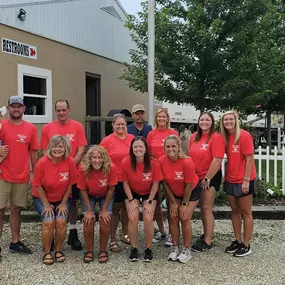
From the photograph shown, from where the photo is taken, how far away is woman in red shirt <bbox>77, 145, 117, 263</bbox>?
445 cm

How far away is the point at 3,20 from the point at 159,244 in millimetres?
6277

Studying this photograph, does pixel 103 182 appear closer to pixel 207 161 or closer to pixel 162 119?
pixel 162 119

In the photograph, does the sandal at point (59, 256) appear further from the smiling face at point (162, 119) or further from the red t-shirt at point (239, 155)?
the red t-shirt at point (239, 155)

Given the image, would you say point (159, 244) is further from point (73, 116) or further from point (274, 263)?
point (73, 116)

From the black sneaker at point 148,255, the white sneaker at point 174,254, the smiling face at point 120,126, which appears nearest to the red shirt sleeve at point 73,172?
the smiling face at point 120,126

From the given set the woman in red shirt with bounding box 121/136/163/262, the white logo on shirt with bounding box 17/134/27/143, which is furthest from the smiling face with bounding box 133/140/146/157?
the white logo on shirt with bounding box 17/134/27/143

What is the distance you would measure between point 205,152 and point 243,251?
4.05ft

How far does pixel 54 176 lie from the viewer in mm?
4426

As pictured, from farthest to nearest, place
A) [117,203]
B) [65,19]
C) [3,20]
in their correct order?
1. [65,19]
2. [3,20]
3. [117,203]

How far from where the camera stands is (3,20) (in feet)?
28.2

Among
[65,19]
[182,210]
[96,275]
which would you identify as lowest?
[96,275]

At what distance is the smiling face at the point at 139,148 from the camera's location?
4.43 meters

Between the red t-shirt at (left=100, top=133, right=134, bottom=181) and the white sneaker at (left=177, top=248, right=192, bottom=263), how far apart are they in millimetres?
1195

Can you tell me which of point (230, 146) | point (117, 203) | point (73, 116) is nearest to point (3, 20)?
point (73, 116)
